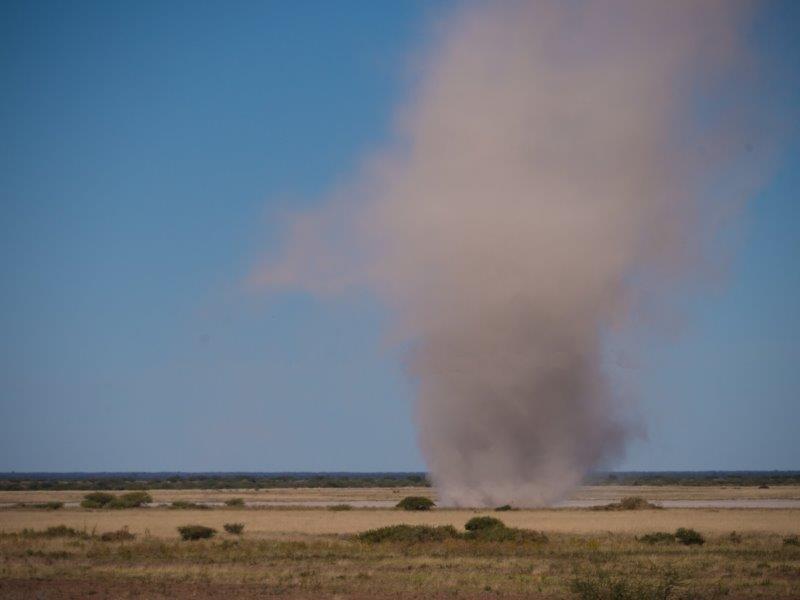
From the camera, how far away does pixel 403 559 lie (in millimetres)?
33219

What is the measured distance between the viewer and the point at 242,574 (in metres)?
28.2

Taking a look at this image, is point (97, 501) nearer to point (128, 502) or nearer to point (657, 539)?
point (128, 502)

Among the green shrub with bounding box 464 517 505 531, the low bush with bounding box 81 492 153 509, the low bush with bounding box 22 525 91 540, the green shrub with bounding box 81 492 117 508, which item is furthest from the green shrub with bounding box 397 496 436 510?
the low bush with bounding box 22 525 91 540

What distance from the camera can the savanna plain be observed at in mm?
24969

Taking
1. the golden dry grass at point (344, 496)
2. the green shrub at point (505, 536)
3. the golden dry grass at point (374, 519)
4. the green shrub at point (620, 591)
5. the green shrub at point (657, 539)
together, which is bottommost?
the golden dry grass at point (344, 496)

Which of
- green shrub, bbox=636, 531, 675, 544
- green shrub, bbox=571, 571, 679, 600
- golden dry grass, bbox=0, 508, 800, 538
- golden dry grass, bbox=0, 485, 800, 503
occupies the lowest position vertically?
golden dry grass, bbox=0, 485, 800, 503

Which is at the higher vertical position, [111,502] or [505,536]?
[505,536]

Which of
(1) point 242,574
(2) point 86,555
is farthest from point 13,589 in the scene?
(2) point 86,555

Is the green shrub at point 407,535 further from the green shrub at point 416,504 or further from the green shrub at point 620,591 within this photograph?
the green shrub at point 416,504

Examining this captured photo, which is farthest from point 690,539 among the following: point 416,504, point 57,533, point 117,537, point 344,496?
point 344,496

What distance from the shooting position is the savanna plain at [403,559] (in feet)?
81.9

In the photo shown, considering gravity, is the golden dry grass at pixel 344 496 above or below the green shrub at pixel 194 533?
below

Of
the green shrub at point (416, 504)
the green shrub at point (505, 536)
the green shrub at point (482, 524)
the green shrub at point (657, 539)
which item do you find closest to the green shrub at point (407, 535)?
the green shrub at point (505, 536)

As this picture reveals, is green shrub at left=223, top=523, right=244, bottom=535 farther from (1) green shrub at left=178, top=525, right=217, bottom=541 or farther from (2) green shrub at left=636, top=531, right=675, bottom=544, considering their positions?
(2) green shrub at left=636, top=531, right=675, bottom=544
